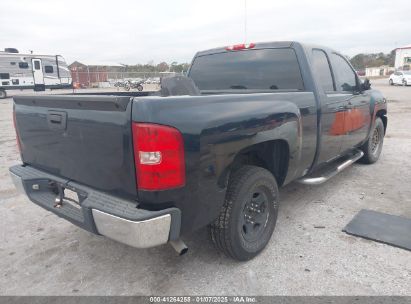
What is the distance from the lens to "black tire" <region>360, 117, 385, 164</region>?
5367mm

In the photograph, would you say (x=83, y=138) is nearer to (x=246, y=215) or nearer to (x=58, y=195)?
(x=58, y=195)

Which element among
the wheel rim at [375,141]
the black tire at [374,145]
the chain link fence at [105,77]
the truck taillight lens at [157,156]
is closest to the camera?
the truck taillight lens at [157,156]

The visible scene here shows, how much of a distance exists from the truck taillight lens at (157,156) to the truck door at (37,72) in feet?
81.2

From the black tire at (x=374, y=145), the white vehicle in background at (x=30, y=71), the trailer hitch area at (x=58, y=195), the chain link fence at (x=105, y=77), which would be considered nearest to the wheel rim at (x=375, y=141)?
the black tire at (x=374, y=145)

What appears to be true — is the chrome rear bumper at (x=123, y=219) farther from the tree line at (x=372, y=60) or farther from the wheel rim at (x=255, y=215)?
the tree line at (x=372, y=60)

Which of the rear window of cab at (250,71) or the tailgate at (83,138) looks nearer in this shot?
the tailgate at (83,138)

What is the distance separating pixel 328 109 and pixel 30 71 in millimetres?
24203

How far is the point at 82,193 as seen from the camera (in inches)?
93.6

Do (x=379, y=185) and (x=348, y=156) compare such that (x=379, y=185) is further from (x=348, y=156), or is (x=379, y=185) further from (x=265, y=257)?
(x=265, y=257)

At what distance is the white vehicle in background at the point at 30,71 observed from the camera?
72.0 ft

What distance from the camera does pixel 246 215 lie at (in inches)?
111

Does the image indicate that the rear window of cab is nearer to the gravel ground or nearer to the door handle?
the gravel ground

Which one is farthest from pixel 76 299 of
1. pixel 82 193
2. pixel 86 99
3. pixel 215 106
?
pixel 215 106

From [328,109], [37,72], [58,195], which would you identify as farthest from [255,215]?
[37,72]
